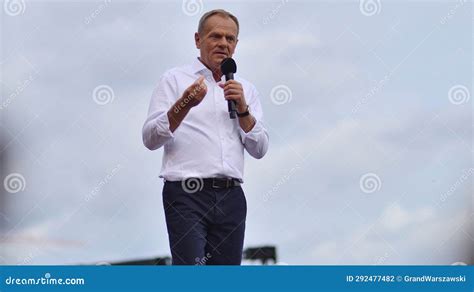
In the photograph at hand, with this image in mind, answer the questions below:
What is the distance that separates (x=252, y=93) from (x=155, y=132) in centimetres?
83

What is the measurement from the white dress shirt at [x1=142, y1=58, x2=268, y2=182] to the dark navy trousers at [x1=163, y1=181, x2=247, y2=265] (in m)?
0.11

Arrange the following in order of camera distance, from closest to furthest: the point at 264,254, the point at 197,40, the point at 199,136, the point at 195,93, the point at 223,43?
the point at 195,93
the point at 199,136
the point at 223,43
the point at 197,40
the point at 264,254

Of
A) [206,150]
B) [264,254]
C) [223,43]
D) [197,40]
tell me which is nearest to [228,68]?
[223,43]

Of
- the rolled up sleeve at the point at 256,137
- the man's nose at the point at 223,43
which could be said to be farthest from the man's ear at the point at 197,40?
the rolled up sleeve at the point at 256,137

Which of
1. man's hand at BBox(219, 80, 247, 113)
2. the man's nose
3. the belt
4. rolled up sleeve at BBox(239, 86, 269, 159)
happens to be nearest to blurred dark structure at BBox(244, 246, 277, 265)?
rolled up sleeve at BBox(239, 86, 269, 159)

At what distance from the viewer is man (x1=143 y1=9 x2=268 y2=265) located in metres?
3.82

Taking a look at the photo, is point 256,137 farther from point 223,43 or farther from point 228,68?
point 223,43

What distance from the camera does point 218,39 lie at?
163 inches

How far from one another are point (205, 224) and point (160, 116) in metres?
0.70

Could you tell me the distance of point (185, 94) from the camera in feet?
12.3

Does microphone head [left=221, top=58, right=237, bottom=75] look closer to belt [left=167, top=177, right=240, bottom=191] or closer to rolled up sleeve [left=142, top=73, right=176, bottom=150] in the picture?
rolled up sleeve [left=142, top=73, right=176, bottom=150]

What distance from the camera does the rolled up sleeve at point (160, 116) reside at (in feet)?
12.6
